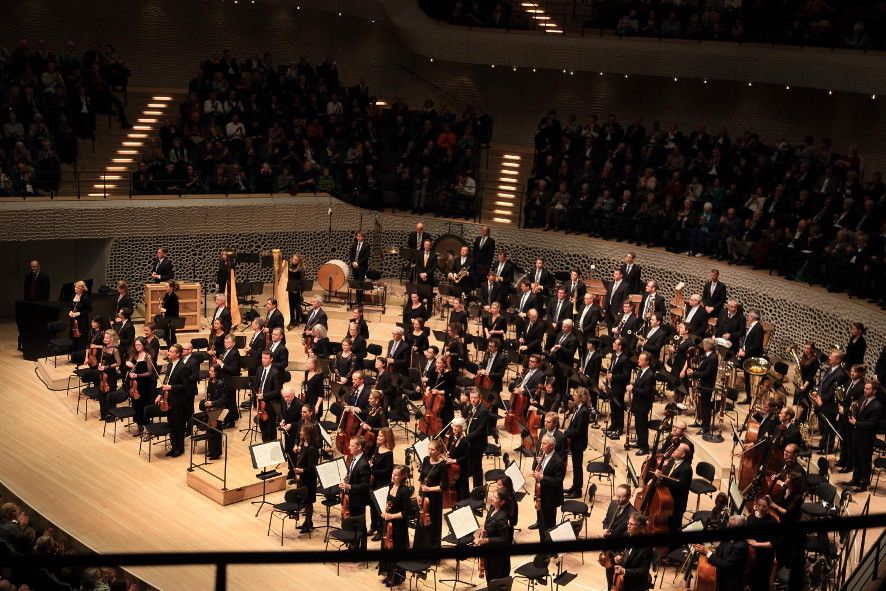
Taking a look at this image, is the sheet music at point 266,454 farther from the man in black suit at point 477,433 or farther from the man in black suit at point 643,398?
the man in black suit at point 643,398

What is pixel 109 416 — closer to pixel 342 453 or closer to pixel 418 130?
pixel 342 453

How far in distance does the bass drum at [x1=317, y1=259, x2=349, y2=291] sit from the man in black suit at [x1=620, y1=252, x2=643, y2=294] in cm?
568

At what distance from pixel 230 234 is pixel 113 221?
2.50 metres

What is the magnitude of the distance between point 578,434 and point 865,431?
3712 millimetres

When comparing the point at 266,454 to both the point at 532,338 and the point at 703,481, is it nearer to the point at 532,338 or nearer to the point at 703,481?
the point at 703,481

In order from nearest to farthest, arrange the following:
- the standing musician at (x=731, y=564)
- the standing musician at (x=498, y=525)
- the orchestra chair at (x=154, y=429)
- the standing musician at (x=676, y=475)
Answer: the standing musician at (x=731, y=564) → the standing musician at (x=498, y=525) → the standing musician at (x=676, y=475) → the orchestra chair at (x=154, y=429)

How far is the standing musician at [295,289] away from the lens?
21.1 m

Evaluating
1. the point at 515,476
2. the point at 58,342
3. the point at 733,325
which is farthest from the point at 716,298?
the point at 58,342

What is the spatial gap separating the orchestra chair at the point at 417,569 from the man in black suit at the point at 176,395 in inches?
183

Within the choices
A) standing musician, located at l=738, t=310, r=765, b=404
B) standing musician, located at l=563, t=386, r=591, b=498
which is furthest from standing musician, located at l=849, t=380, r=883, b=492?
standing musician, located at l=563, t=386, r=591, b=498

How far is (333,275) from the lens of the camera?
22766 millimetres

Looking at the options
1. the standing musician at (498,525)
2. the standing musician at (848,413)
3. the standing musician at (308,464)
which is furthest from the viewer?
the standing musician at (848,413)

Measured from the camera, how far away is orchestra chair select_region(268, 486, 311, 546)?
13406 mm

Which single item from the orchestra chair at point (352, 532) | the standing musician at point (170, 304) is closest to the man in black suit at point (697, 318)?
the orchestra chair at point (352, 532)
